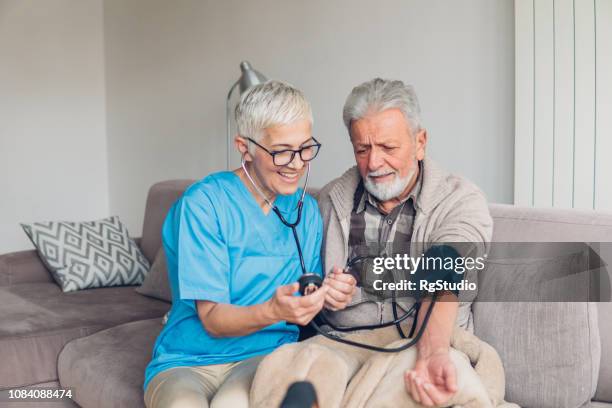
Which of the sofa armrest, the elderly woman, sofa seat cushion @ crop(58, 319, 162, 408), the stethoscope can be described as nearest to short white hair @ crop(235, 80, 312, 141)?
the elderly woman

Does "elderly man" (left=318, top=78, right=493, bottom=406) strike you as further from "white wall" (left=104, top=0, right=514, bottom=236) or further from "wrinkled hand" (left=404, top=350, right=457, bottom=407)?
"white wall" (left=104, top=0, right=514, bottom=236)

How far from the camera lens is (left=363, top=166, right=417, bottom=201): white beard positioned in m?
1.74

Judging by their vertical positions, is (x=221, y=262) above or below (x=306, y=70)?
below

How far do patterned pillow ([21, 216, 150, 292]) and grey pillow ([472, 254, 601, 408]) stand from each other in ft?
6.32

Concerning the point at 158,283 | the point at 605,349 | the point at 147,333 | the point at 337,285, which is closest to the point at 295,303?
the point at 337,285

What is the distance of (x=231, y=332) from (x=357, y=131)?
60 centimetres

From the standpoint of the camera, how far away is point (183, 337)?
1.68m

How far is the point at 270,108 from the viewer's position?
1.62m

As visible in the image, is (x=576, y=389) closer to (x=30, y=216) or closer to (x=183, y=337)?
(x=183, y=337)

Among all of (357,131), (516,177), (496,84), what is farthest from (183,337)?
(496,84)

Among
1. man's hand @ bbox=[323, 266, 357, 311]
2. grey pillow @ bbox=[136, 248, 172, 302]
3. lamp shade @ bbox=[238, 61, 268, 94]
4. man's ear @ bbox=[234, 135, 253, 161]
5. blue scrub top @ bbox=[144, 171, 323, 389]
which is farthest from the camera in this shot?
lamp shade @ bbox=[238, 61, 268, 94]

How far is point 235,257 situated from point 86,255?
65.6 inches

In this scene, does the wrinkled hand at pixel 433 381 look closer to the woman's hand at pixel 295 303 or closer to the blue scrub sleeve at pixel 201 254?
the woman's hand at pixel 295 303

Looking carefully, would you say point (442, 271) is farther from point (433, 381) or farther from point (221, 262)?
point (221, 262)
